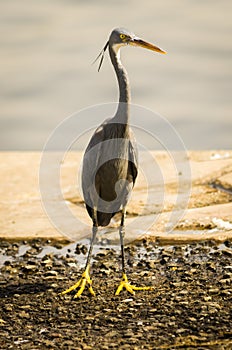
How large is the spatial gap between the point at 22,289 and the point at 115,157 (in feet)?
4.61

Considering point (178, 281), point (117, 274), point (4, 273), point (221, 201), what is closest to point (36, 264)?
point (4, 273)

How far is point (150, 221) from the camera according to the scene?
7.82 meters

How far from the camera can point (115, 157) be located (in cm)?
620

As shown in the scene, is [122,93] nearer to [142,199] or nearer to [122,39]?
[122,39]

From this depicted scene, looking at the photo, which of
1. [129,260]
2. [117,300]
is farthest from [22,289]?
[129,260]

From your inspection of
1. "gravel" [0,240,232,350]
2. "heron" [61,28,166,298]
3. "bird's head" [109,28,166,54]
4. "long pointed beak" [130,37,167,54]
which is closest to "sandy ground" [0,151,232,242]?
"gravel" [0,240,232,350]

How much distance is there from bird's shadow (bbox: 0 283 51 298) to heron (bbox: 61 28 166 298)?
0.27 metres

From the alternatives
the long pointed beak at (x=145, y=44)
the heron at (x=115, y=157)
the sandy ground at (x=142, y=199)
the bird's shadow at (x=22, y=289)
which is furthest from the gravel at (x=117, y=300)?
the long pointed beak at (x=145, y=44)

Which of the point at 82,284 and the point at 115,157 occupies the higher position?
the point at 115,157

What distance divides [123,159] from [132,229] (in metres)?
1.60

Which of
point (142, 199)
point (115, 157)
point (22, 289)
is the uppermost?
point (115, 157)

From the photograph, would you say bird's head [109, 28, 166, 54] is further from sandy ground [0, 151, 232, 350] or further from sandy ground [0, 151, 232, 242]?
sandy ground [0, 151, 232, 242]

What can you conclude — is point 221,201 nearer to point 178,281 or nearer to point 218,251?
point 218,251

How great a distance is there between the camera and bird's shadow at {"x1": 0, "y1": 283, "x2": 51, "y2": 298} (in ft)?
20.4
